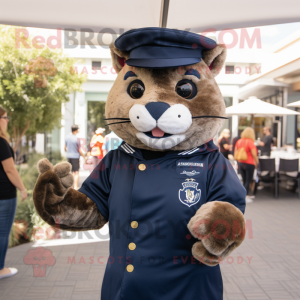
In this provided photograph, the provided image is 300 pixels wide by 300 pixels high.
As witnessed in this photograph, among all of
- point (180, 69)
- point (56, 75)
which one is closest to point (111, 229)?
point (180, 69)

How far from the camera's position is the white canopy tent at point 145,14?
239cm

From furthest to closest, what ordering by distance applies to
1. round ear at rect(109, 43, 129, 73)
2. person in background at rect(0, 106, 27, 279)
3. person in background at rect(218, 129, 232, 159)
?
person in background at rect(218, 129, 232, 159) < person in background at rect(0, 106, 27, 279) < round ear at rect(109, 43, 129, 73)

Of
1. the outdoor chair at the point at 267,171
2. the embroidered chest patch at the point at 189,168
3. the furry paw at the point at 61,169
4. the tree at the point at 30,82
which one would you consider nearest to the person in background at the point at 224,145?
the outdoor chair at the point at 267,171

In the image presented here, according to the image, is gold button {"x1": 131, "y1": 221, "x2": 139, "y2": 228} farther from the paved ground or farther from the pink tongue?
the paved ground

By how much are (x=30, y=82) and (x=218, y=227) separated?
785 cm

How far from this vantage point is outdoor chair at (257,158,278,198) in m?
7.96

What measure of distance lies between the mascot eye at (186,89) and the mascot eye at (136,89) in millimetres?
184

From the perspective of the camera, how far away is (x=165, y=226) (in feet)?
4.87

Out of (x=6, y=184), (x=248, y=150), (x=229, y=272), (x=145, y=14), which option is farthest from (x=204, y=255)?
(x=248, y=150)

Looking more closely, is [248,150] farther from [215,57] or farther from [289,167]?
[215,57]

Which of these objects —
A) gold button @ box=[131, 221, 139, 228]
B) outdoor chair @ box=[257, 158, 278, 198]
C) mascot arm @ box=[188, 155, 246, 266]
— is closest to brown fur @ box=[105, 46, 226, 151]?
mascot arm @ box=[188, 155, 246, 266]

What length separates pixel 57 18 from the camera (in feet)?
8.86

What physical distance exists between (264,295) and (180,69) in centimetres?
285

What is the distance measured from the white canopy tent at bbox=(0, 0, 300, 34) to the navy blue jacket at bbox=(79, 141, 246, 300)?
1.44 meters
